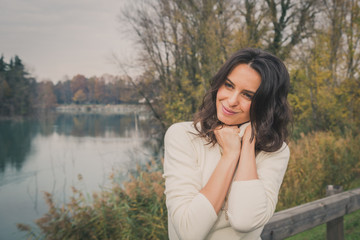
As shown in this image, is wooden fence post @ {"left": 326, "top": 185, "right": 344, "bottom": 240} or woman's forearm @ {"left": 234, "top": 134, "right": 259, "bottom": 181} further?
wooden fence post @ {"left": 326, "top": 185, "right": 344, "bottom": 240}

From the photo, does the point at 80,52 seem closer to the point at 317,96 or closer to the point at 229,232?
the point at 317,96

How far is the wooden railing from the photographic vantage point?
1996mm

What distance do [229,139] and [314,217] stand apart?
1.52 metres

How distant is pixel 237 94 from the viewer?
50.5 inches

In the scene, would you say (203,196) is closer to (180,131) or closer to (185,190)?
(185,190)

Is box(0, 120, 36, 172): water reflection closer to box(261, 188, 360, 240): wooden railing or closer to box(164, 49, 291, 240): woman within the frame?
box(261, 188, 360, 240): wooden railing

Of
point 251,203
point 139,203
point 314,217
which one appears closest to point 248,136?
point 251,203

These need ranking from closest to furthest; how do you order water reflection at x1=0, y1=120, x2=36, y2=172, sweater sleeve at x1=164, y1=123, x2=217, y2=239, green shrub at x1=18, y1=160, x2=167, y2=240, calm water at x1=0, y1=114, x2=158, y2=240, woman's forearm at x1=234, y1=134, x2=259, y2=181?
sweater sleeve at x1=164, y1=123, x2=217, y2=239 < woman's forearm at x1=234, y1=134, x2=259, y2=181 < green shrub at x1=18, y1=160, x2=167, y2=240 < calm water at x1=0, y1=114, x2=158, y2=240 < water reflection at x1=0, y1=120, x2=36, y2=172

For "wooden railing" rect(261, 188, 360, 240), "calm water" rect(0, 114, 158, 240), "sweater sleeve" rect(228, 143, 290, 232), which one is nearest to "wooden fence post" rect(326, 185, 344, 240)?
"wooden railing" rect(261, 188, 360, 240)

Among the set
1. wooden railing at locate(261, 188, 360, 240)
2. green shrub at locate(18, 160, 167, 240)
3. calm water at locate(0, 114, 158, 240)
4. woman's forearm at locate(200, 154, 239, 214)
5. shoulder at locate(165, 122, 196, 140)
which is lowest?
calm water at locate(0, 114, 158, 240)

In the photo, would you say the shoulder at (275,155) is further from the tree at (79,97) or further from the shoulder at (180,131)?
the tree at (79,97)

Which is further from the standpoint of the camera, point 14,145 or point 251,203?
point 14,145

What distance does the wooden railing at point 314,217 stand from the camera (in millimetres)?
1996

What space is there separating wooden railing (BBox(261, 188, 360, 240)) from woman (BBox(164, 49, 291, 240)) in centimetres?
81
